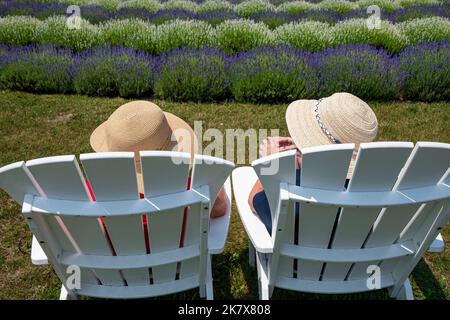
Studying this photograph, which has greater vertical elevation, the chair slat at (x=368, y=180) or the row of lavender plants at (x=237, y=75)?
the chair slat at (x=368, y=180)

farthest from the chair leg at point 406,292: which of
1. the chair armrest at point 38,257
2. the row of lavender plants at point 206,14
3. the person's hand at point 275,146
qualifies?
the row of lavender plants at point 206,14

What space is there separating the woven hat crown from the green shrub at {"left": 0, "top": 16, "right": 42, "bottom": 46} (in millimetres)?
5216

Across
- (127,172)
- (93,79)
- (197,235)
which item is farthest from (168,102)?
(127,172)

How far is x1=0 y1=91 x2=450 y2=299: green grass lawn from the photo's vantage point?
267 cm

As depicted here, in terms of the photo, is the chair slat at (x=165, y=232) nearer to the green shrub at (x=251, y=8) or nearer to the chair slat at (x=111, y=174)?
the chair slat at (x=111, y=174)

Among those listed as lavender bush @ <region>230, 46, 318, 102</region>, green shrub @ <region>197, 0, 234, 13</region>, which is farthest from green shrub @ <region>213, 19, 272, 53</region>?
green shrub @ <region>197, 0, 234, 13</region>

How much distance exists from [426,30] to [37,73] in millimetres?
5850

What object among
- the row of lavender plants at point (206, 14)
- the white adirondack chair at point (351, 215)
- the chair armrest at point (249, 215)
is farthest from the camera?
the row of lavender plants at point (206, 14)

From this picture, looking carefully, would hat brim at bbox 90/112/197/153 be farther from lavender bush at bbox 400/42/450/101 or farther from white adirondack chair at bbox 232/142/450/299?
lavender bush at bbox 400/42/450/101

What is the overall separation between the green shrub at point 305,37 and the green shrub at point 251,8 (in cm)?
215

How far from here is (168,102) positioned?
501cm

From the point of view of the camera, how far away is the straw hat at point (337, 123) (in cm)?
191
